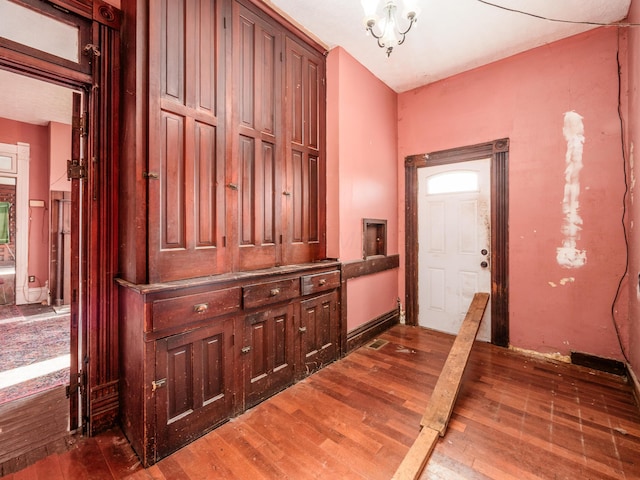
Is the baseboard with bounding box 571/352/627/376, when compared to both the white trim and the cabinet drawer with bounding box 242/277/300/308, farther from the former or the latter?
the white trim

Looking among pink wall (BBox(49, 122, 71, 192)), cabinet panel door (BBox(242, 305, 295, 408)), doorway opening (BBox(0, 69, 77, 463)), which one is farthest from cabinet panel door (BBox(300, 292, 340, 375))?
pink wall (BBox(49, 122, 71, 192))

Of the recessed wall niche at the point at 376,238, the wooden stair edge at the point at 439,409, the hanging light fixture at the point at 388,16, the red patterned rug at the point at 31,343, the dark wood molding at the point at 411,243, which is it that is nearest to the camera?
the wooden stair edge at the point at 439,409

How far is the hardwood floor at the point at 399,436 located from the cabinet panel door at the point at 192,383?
0.31 ft

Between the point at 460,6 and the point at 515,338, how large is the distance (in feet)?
11.1

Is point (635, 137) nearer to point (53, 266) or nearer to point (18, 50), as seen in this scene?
point (18, 50)

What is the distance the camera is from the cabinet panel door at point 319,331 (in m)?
2.54

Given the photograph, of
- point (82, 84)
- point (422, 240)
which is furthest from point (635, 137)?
point (82, 84)

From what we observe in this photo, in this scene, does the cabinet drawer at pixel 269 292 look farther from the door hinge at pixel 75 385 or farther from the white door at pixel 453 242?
the white door at pixel 453 242

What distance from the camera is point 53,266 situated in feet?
16.8

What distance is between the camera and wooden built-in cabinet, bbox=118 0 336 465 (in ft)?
5.65

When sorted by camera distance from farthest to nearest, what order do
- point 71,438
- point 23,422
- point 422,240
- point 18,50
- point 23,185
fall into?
1. point 23,185
2. point 422,240
3. point 23,422
4. point 71,438
5. point 18,50

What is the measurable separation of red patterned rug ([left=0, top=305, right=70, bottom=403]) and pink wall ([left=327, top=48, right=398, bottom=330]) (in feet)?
9.32

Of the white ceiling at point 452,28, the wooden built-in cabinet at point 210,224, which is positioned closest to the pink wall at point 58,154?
the wooden built-in cabinet at point 210,224

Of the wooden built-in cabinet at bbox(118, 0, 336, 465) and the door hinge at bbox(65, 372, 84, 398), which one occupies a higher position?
the wooden built-in cabinet at bbox(118, 0, 336, 465)
